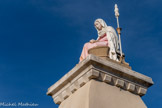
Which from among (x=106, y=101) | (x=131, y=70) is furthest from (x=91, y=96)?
(x=131, y=70)

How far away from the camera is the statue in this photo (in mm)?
8594

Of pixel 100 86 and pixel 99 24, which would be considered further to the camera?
pixel 99 24

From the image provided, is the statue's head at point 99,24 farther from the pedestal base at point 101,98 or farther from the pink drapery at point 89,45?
the pedestal base at point 101,98

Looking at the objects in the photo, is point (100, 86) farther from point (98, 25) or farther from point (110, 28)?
point (98, 25)

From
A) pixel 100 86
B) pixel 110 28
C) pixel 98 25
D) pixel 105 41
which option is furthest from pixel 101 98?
pixel 98 25

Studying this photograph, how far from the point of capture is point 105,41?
29.3ft

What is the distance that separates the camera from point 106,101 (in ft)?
24.4

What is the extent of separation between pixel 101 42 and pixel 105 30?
2.16 ft

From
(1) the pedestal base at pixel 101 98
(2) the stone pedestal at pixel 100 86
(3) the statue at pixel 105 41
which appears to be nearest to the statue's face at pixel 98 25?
(3) the statue at pixel 105 41

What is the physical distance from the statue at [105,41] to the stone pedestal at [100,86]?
0.66 metres

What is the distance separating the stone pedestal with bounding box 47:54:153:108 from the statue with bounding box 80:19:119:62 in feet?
2.18

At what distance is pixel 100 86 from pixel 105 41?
5.60 ft

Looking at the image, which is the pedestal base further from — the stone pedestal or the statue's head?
the statue's head

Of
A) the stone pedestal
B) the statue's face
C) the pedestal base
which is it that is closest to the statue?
the statue's face
